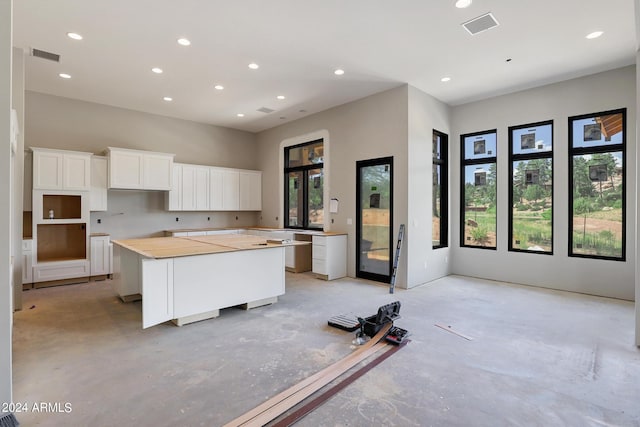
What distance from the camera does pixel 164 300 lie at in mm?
3387

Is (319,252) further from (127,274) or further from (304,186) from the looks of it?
(127,274)

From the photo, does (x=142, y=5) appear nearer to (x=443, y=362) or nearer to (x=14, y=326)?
(x=14, y=326)

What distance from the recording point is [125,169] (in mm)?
6051

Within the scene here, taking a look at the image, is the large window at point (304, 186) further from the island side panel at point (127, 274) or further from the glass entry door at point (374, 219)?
the island side panel at point (127, 274)

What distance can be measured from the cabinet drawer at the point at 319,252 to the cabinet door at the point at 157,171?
3323mm

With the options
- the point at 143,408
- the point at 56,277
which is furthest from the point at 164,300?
the point at 56,277

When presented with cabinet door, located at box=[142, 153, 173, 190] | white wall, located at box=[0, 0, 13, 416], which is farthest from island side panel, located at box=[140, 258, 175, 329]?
cabinet door, located at box=[142, 153, 173, 190]

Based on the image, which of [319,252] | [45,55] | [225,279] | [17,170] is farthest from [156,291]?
[45,55]

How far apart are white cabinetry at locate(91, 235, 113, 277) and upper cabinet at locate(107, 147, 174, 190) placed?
3.32ft

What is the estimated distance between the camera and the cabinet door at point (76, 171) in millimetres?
5445

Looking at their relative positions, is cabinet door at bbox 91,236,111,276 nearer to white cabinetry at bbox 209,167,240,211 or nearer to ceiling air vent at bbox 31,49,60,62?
white cabinetry at bbox 209,167,240,211

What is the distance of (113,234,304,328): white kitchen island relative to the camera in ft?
10.9

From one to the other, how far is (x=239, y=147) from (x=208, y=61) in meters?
3.90

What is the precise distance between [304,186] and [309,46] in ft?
11.8
